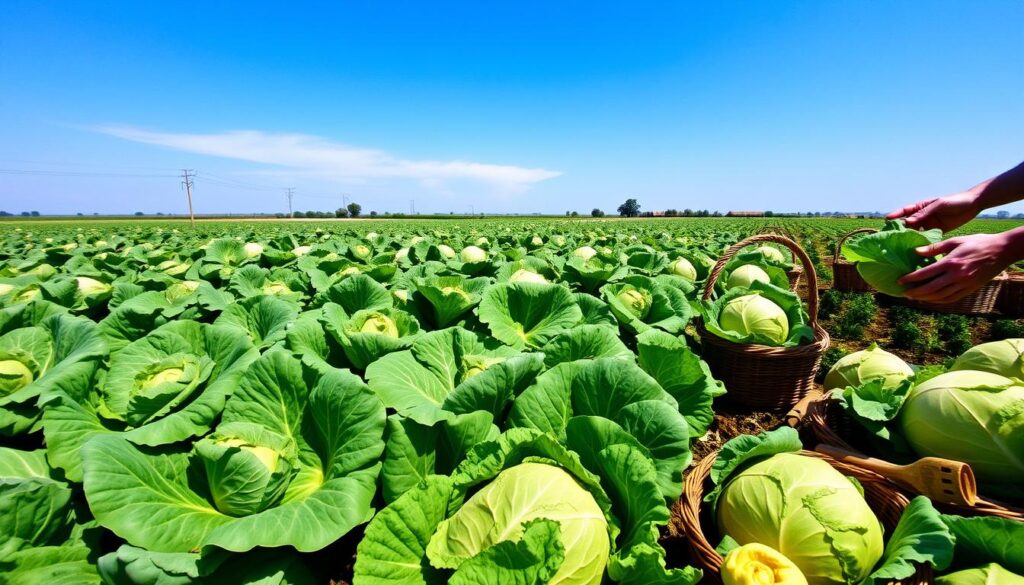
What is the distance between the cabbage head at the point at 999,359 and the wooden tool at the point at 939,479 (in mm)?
979

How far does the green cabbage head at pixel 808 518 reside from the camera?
161cm

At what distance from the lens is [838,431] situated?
2.70 m

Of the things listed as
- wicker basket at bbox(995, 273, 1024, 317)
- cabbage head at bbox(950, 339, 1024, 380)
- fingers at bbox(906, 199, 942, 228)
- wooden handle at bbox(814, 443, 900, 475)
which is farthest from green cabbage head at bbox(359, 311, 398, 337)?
A: wicker basket at bbox(995, 273, 1024, 317)

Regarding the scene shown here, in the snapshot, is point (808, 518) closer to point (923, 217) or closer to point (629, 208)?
point (923, 217)

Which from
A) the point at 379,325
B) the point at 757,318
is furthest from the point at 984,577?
the point at 379,325

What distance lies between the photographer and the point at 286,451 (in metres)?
2.00

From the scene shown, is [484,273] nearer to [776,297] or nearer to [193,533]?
[776,297]

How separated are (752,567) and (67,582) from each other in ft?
7.96

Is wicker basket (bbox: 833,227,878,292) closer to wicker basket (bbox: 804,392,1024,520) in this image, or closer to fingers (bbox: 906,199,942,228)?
fingers (bbox: 906,199,942,228)

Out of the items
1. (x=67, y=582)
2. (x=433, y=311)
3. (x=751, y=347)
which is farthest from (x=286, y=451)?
(x=751, y=347)

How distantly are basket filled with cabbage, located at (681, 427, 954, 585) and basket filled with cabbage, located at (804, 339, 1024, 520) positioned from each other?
0.45 m

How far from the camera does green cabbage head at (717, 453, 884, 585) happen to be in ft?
5.28

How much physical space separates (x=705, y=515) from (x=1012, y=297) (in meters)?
8.68

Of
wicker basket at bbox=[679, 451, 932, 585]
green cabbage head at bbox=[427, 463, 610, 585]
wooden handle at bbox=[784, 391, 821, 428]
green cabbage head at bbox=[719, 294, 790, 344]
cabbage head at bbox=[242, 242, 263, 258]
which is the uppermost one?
cabbage head at bbox=[242, 242, 263, 258]
